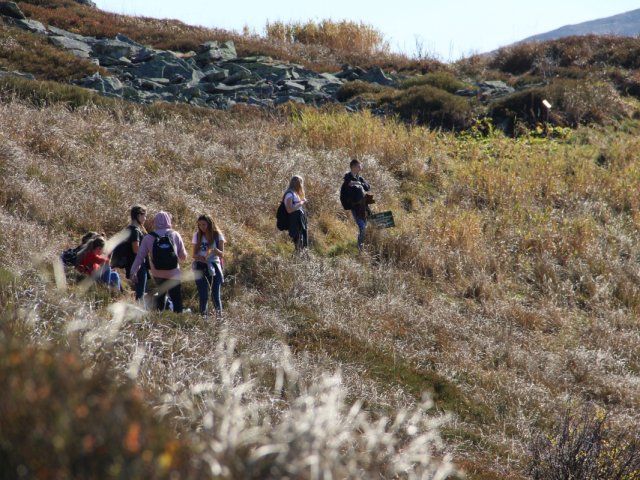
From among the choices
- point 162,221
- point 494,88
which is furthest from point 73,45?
point 162,221

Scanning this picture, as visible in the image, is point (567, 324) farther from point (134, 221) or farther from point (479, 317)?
point (134, 221)

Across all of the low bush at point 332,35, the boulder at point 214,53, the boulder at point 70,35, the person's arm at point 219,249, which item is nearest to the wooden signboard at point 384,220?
the person's arm at point 219,249

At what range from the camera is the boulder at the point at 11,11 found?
24688 mm

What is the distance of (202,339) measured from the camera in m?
7.09

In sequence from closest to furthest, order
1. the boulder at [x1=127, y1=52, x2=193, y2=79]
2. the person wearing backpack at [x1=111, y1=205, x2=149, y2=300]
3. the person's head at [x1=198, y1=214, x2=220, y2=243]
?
1. the person wearing backpack at [x1=111, y1=205, x2=149, y2=300]
2. the person's head at [x1=198, y1=214, x2=220, y2=243]
3. the boulder at [x1=127, y1=52, x2=193, y2=79]

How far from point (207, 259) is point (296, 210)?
219 cm

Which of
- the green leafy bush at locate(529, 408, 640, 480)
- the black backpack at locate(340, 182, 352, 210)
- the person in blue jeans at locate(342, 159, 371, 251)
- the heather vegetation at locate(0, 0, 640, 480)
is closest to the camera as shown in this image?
the heather vegetation at locate(0, 0, 640, 480)

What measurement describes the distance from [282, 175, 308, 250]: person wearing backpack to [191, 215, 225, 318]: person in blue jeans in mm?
1884

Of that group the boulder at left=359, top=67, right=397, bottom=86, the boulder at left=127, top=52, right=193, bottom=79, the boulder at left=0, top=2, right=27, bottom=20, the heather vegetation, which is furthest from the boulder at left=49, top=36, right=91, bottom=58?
the boulder at left=359, top=67, right=397, bottom=86

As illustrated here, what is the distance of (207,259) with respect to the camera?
9.26 meters

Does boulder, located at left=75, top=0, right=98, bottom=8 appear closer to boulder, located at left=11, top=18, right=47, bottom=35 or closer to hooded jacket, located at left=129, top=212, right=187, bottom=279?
boulder, located at left=11, top=18, right=47, bottom=35

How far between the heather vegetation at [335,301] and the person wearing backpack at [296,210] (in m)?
0.50

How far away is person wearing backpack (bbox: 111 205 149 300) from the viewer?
900 cm

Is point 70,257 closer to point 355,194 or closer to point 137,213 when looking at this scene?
point 137,213
